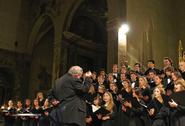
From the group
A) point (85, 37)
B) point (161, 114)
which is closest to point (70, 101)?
point (161, 114)

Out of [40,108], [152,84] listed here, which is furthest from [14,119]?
[152,84]

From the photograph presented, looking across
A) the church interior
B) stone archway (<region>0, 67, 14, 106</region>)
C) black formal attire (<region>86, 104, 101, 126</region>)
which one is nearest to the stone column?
the church interior

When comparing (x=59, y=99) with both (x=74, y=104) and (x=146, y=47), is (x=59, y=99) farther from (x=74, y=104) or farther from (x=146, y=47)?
(x=146, y=47)

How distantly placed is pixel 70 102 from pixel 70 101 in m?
0.02

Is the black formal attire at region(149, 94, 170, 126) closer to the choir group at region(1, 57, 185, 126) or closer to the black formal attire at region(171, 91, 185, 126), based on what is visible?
the choir group at region(1, 57, 185, 126)

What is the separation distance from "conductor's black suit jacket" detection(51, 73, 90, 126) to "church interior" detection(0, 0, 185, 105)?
202 inches

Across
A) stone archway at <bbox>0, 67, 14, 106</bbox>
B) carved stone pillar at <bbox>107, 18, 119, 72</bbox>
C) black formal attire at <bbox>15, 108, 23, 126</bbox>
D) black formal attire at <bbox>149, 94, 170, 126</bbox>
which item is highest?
carved stone pillar at <bbox>107, 18, 119, 72</bbox>

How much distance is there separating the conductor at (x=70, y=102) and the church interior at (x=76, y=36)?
16.8ft

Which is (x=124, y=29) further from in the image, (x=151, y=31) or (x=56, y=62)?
(x=56, y=62)

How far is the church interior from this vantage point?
11.0 meters

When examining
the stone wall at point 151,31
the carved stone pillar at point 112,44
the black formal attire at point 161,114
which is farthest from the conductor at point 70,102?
the carved stone pillar at point 112,44

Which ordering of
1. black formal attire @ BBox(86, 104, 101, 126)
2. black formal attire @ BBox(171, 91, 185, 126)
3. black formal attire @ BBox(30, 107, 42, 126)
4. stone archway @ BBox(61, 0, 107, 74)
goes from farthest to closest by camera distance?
1. stone archway @ BBox(61, 0, 107, 74)
2. black formal attire @ BBox(30, 107, 42, 126)
3. black formal attire @ BBox(86, 104, 101, 126)
4. black formal attire @ BBox(171, 91, 185, 126)

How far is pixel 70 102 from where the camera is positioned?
535 centimetres

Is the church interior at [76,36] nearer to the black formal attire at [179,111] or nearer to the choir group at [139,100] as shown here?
the choir group at [139,100]
